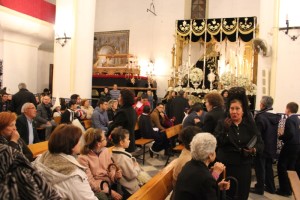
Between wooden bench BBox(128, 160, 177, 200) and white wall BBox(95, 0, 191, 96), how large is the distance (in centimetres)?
1328

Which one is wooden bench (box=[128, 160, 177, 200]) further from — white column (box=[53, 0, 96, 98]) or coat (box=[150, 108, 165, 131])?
white column (box=[53, 0, 96, 98])

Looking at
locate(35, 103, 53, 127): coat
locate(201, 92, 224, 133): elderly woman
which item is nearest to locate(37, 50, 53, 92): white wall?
locate(35, 103, 53, 127): coat

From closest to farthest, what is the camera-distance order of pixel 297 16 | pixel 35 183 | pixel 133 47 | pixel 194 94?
pixel 35 183, pixel 297 16, pixel 194 94, pixel 133 47

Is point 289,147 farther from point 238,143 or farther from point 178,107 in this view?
point 178,107

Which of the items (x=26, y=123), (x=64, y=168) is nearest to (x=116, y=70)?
(x=26, y=123)

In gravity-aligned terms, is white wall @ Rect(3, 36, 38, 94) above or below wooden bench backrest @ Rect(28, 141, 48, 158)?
above

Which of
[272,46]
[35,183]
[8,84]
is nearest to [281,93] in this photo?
[272,46]

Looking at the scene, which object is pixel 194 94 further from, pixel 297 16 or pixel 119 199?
pixel 119 199

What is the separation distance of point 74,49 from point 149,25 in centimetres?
719

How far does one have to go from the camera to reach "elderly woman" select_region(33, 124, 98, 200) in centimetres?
236

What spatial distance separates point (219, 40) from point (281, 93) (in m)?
7.62

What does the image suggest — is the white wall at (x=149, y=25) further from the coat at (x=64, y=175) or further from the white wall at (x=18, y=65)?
the coat at (x=64, y=175)

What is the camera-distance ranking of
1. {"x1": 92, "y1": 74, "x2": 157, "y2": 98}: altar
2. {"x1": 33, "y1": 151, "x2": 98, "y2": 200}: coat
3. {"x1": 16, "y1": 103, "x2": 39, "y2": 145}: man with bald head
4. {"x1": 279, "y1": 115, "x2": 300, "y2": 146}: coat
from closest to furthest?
{"x1": 33, "y1": 151, "x2": 98, "y2": 200}: coat < {"x1": 16, "y1": 103, "x2": 39, "y2": 145}: man with bald head < {"x1": 279, "y1": 115, "x2": 300, "y2": 146}: coat < {"x1": 92, "y1": 74, "x2": 157, "y2": 98}: altar

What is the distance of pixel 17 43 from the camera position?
1385cm
